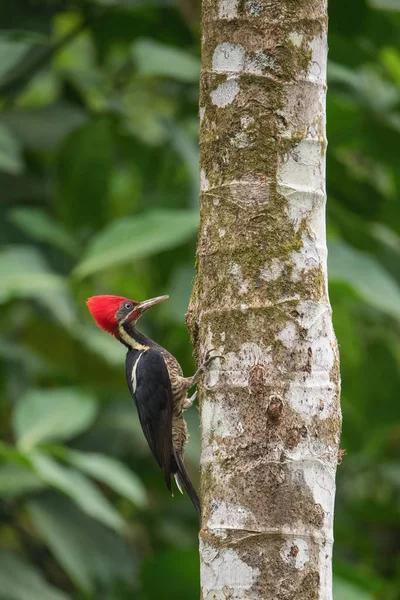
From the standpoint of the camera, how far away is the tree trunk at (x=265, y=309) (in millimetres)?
2627

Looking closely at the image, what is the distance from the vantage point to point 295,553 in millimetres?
2588

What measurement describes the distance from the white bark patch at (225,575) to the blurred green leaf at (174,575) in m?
2.00

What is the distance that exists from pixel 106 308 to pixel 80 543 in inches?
57.0

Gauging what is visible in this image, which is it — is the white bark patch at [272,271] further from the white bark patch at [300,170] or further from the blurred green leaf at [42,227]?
the blurred green leaf at [42,227]

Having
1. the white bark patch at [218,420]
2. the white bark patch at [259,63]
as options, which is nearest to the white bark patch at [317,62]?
the white bark patch at [259,63]

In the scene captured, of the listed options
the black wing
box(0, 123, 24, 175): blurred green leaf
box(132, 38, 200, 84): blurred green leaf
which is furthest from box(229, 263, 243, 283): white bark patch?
box(0, 123, 24, 175): blurred green leaf

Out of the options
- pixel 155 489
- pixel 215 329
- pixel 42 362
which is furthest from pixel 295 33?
pixel 155 489

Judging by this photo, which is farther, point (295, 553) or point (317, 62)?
point (317, 62)

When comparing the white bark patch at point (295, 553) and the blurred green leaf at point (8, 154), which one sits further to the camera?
the blurred green leaf at point (8, 154)

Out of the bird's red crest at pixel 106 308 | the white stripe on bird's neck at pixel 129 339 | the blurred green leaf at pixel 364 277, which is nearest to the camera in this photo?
the bird's red crest at pixel 106 308

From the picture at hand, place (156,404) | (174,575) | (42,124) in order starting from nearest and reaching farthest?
(156,404), (174,575), (42,124)

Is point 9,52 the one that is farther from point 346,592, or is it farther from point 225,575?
point 225,575

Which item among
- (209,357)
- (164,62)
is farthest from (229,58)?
(164,62)

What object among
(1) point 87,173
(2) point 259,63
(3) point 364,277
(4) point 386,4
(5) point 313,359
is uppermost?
(4) point 386,4
